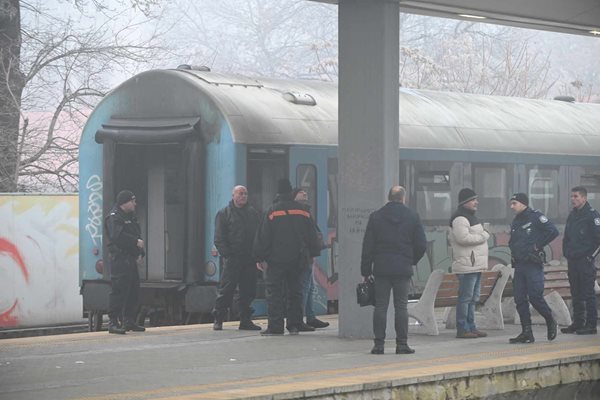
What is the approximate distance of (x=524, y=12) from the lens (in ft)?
51.3

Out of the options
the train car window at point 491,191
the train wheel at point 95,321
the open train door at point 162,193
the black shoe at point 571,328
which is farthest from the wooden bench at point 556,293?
the train wheel at point 95,321

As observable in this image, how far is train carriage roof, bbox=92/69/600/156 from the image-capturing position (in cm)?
1744

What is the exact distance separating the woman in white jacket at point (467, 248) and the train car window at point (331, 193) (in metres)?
3.87

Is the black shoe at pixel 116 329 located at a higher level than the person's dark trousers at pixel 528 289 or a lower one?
lower

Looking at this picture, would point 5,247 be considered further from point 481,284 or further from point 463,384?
point 463,384

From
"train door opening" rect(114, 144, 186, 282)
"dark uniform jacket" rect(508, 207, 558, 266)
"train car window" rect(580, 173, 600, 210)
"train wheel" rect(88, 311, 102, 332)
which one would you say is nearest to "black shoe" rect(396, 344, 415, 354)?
"dark uniform jacket" rect(508, 207, 558, 266)

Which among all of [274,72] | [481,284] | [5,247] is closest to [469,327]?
[481,284]

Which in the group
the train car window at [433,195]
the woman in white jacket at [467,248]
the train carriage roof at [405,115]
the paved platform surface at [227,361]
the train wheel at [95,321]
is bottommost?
the train wheel at [95,321]

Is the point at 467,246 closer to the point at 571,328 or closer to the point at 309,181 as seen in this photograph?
the point at 571,328

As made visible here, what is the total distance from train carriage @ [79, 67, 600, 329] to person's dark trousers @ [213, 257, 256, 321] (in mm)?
1454

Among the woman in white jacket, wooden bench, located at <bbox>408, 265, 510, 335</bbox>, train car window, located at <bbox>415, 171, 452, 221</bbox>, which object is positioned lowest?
wooden bench, located at <bbox>408, 265, 510, 335</bbox>

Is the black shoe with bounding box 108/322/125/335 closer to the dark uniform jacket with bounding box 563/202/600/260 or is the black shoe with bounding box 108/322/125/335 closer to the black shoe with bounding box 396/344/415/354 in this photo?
the black shoe with bounding box 396/344/415/354

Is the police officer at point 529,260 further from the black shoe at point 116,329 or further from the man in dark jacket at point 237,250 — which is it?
the black shoe at point 116,329

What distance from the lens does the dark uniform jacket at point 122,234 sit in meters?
15.1
